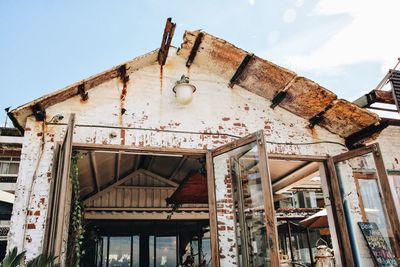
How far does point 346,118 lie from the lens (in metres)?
5.51

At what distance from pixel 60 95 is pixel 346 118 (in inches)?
188

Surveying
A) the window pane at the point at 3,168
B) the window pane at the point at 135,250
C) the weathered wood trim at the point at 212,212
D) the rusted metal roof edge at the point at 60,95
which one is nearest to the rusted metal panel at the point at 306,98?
the weathered wood trim at the point at 212,212

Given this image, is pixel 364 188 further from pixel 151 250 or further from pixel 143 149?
pixel 151 250

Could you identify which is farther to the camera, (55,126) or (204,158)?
(204,158)

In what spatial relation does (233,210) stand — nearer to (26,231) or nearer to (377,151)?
(377,151)

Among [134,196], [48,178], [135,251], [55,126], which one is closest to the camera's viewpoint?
[48,178]

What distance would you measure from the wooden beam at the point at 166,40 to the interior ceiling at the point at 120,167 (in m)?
2.22

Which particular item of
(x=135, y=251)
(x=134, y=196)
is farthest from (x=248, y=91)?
(x=135, y=251)

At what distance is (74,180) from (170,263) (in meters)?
11.7

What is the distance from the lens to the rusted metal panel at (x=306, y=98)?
5137 millimetres

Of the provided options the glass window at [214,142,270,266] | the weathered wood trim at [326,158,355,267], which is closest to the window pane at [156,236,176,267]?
the weathered wood trim at [326,158,355,267]

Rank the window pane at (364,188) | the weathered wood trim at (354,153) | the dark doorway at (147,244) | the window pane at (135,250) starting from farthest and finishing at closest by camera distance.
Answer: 1. the window pane at (135,250)
2. the dark doorway at (147,244)
3. the window pane at (364,188)
4. the weathered wood trim at (354,153)

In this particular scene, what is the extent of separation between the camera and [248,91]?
19.0ft

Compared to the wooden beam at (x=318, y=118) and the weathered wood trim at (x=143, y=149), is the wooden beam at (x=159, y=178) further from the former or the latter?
the wooden beam at (x=318, y=118)
